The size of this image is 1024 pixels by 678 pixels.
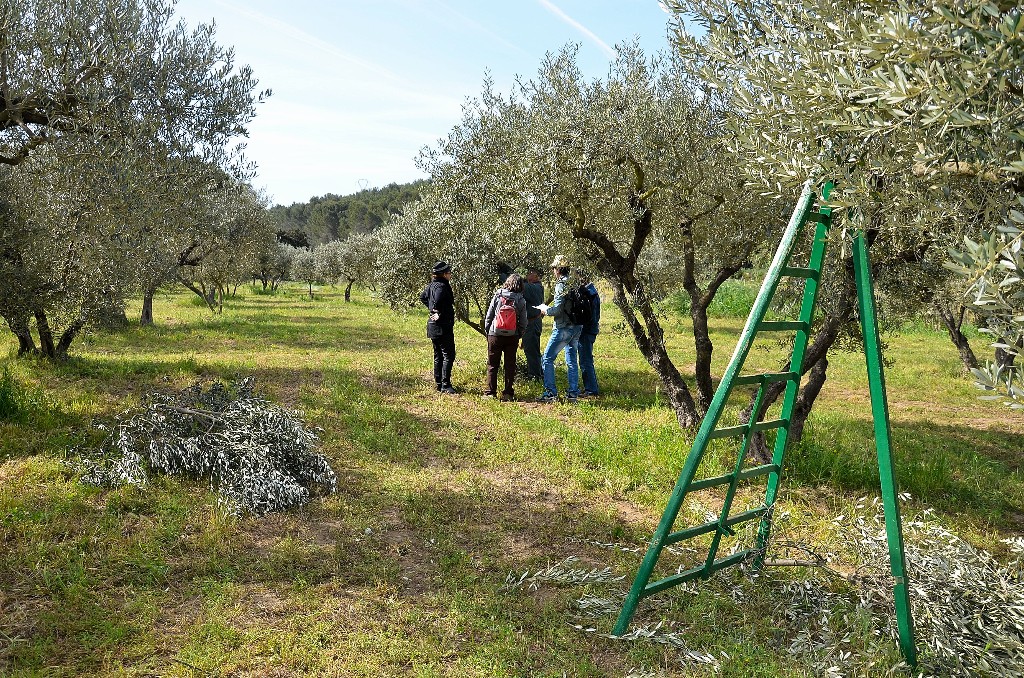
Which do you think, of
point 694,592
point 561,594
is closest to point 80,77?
point 561,594

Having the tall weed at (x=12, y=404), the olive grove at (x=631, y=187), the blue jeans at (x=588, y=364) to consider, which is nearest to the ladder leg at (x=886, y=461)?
the olive grove at (x=631, y=187)

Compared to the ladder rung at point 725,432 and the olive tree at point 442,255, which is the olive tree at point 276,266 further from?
the ladder rung at point 725,432

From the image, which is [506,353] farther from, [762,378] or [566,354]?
[762,378]

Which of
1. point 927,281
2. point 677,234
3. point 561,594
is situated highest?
point 677,234

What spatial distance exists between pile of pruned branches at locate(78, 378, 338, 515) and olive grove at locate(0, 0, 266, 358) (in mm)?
2999

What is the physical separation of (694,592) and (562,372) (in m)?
9.42

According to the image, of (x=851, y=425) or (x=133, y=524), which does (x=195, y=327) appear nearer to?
(x=133, y=524)

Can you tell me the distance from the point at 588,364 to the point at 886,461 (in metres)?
8.04

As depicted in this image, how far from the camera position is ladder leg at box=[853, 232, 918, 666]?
12.1 feet

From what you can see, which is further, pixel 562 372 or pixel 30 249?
pixel 562 372

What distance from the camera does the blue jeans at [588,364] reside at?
460 inches

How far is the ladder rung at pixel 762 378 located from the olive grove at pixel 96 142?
7.65m

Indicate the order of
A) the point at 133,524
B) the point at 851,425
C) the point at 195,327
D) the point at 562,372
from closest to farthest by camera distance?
the point at 133,524, the point at 851,425, the point at 562,372, the point at 195,327

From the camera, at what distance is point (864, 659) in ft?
12.4
